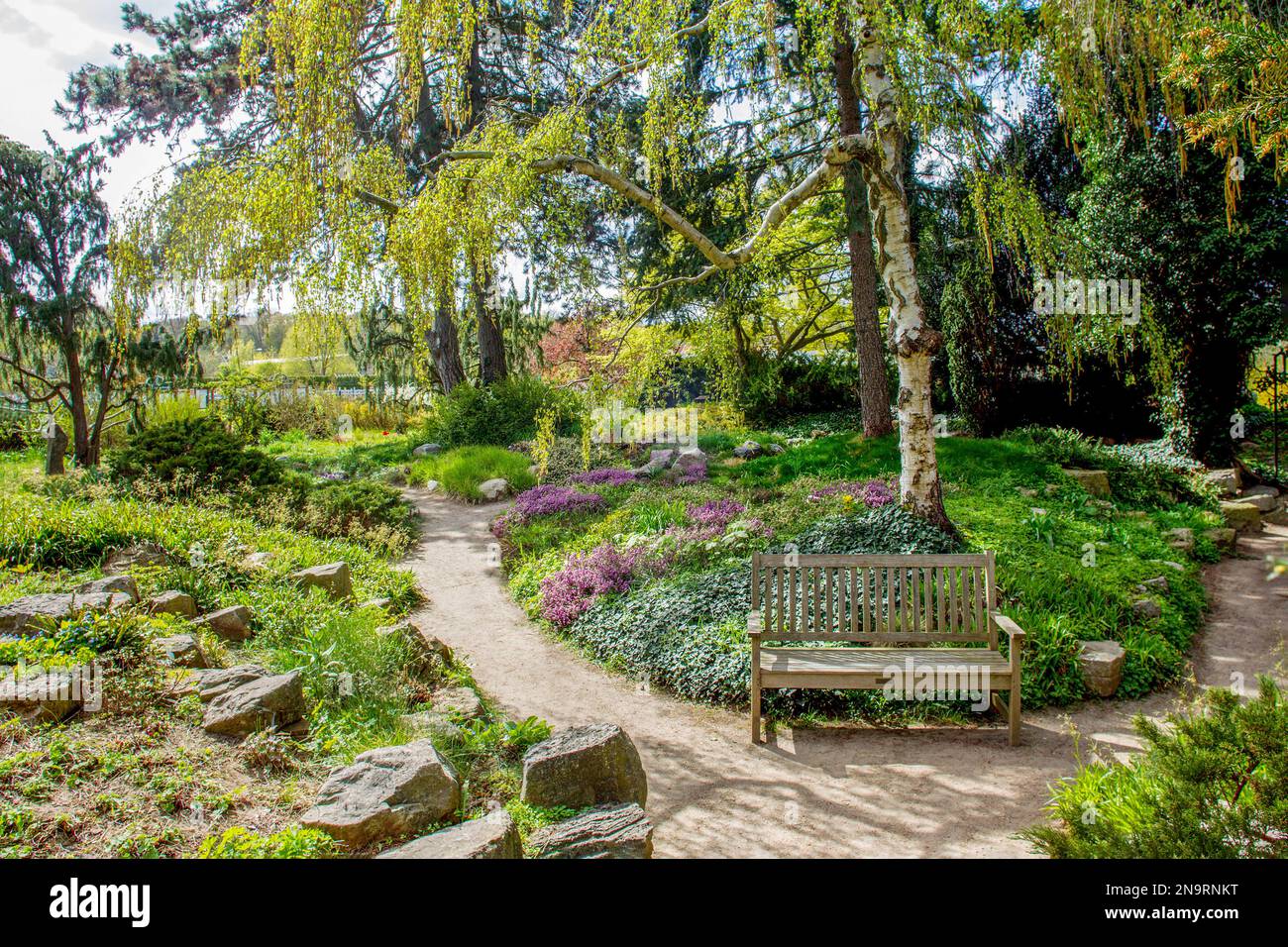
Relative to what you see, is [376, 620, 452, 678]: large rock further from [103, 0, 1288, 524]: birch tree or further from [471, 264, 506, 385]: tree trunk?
[471, 264, 506, 385]: tree trunk

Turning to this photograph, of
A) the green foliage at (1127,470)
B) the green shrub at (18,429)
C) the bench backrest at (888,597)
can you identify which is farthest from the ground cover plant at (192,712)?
the green shrub at (18,429)

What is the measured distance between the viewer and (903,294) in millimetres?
6711

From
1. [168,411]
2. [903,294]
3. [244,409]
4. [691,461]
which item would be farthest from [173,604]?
[244,409]

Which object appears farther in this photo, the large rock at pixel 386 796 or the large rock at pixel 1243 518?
the large rock at pixel 1243 518

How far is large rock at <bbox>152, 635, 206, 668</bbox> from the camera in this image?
14.0 feet

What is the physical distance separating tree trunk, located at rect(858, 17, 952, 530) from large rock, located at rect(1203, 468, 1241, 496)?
643cm

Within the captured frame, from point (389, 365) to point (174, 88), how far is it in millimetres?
7669

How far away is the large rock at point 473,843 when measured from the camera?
102 inches

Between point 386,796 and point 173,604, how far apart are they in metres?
3.18

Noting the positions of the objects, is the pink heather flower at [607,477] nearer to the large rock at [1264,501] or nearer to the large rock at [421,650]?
the large rock at [421,650]

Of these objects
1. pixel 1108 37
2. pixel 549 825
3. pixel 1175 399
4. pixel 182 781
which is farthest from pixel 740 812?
pixel 1175 399

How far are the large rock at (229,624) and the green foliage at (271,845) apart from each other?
2770 millimetres

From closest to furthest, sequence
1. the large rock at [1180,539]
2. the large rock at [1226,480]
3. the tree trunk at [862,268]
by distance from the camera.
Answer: the large rock at [1180,539] → the tree trunk at [862,268] → the large rock at [1226,480]
